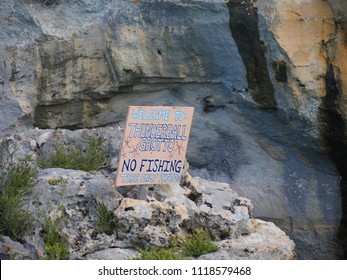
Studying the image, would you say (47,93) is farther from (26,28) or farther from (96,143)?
(96,143)

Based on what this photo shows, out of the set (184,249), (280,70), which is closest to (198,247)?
(184,249)

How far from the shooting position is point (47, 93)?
803cm

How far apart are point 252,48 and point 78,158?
2.29 metres

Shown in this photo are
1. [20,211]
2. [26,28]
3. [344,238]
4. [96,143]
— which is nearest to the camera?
[20,211]

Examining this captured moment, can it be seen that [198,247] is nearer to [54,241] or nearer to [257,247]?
[257,247]

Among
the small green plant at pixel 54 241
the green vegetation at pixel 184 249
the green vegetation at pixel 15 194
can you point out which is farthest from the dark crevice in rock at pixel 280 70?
the small green plant at pixel 54 241

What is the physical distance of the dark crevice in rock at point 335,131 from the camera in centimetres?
805

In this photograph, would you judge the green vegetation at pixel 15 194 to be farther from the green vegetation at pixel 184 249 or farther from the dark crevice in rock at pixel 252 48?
the dark crevice in rock at pixel 252 48

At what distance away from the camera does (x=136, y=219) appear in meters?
5.66

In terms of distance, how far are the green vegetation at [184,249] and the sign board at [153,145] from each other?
1.76 feet

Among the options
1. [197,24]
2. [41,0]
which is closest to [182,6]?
[197,24]

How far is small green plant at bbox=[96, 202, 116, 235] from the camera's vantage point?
5.71m

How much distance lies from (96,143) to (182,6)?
1.92 metres

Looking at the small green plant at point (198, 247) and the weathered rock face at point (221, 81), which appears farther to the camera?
the weathered rock face at point (221, 81)
